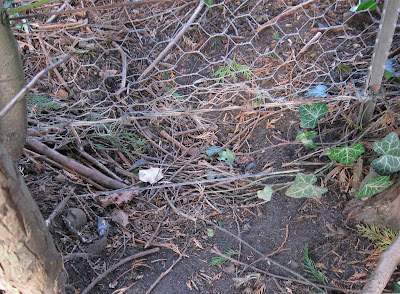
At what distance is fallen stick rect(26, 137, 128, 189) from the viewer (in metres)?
1.48

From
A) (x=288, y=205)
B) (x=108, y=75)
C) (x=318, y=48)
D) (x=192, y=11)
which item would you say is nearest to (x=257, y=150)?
(x=288, y=205)

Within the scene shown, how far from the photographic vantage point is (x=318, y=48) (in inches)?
76.1

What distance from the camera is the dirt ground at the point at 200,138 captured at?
124 cm

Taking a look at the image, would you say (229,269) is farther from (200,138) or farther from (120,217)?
(200,138)

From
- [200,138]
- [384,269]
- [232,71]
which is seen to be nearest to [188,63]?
[232,71]

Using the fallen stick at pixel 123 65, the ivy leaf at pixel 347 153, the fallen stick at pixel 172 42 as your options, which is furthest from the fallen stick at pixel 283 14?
the ivy leaf at pixel 347 153

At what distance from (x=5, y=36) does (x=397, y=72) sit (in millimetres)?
1492

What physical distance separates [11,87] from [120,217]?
0.65 m

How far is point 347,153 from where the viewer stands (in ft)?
4.27

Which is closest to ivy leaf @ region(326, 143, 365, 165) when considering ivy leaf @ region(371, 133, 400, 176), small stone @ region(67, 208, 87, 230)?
ivy leaf @ region(371, 133, 400, 176)

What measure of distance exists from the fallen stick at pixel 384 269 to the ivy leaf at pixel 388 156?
24 centimetres

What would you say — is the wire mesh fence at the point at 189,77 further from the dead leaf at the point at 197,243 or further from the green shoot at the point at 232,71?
the dead leaf at the point at 197,243

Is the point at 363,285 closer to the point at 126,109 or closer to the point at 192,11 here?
the point at 126,109

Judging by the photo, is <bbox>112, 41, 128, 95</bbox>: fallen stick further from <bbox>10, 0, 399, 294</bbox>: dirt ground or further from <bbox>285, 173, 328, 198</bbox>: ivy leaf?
<bbox>285, 173, 328, 198</bbox>: ivy leaf
